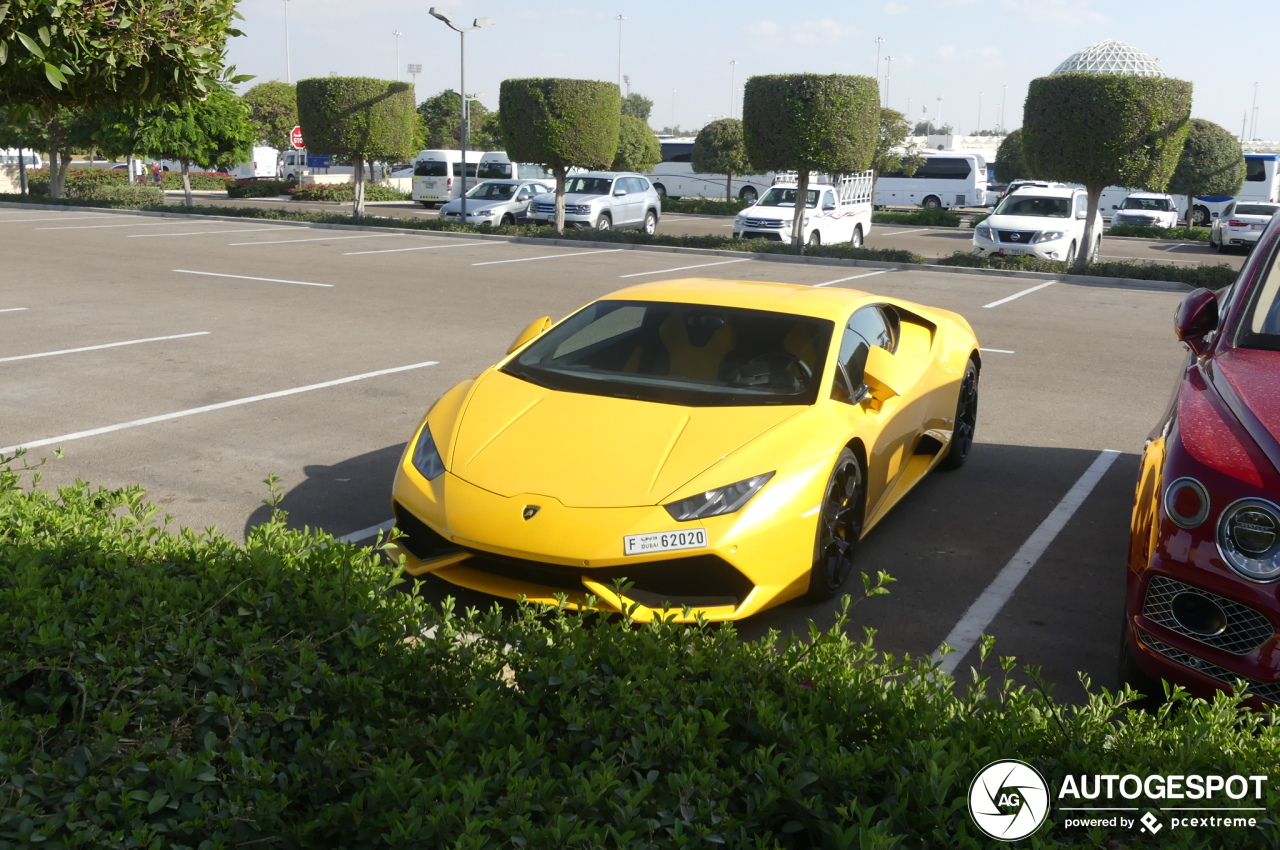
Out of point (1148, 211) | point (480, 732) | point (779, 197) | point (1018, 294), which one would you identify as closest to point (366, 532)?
point (480, 732)

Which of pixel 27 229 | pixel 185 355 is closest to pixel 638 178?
pixel 27 229

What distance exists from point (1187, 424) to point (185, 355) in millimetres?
9277

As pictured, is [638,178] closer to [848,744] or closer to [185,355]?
[185,355]

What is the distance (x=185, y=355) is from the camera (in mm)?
10570

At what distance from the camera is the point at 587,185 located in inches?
1231

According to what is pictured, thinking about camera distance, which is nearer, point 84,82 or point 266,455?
point 84,82

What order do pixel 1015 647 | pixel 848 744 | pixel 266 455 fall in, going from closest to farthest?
pixel 848 744
pixel 1015 647
pixel 266 455

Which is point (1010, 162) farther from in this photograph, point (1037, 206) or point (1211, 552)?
point (1211, 552)

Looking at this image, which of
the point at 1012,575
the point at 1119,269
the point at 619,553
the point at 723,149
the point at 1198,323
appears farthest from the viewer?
the point at 723,149

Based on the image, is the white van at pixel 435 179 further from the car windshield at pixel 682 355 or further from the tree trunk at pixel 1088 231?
the car windshield at pixel 682 355

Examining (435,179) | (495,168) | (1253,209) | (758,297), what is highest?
(495,168)

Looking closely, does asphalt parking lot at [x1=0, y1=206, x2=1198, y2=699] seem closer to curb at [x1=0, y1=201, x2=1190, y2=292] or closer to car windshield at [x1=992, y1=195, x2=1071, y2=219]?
curb at [x1=0, y1=201, x2=1190, y2=292]

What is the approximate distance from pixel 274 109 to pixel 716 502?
232 feet

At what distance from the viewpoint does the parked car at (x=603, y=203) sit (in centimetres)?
3020
